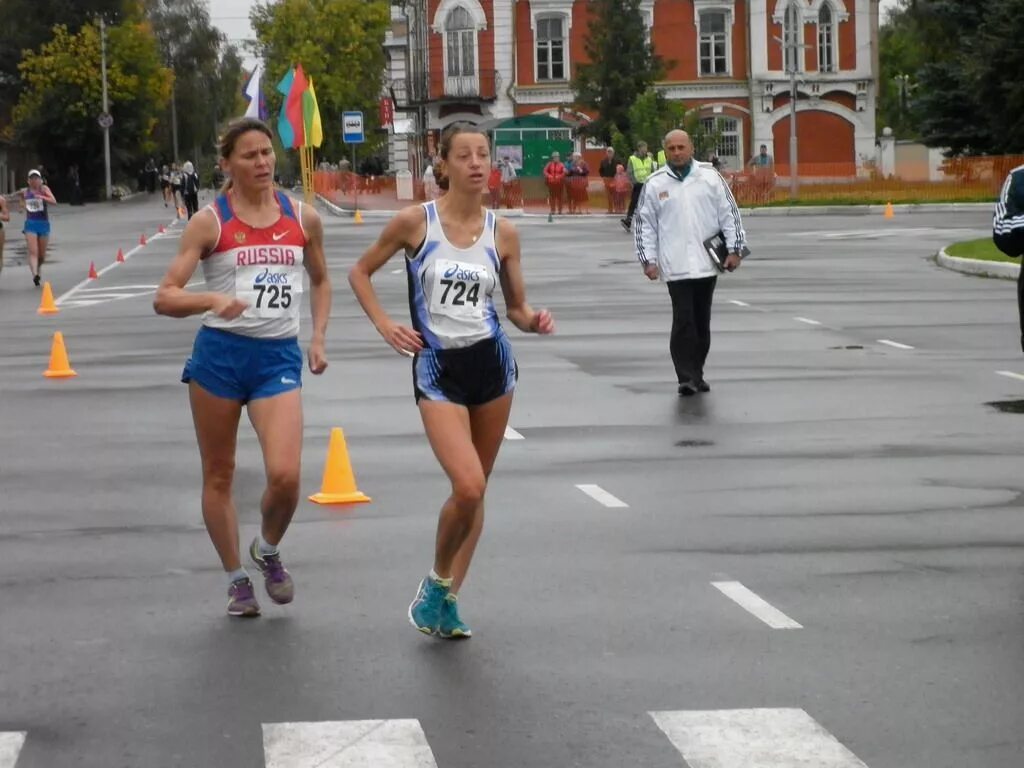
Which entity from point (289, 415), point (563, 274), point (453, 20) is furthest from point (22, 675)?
point (453, 20)

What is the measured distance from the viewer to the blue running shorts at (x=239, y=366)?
7805 millimetres

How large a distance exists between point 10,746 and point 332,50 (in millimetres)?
114665

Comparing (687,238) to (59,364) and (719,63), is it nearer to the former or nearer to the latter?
(59,364)

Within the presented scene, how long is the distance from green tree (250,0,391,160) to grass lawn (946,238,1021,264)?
83.8 m

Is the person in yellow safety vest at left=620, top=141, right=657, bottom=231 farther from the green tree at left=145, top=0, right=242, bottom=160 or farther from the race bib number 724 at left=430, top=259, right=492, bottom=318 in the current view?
the green tree at left=145, top=0, right=242, bottom=160

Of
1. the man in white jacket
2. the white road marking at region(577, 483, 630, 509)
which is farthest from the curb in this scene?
the white road marking at region(577, 483, 630, 509)

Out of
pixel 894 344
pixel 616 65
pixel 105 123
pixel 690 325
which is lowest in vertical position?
pixel 894 344

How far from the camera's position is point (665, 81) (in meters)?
82.1

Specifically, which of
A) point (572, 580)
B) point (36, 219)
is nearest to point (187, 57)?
point (36, 219)

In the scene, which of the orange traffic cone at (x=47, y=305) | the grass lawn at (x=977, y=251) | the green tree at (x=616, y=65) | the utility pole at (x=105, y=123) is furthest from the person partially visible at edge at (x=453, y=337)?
the utility pole at (x=105, y=123)

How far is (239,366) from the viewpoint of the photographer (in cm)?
780

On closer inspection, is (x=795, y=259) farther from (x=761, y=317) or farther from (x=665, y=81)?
(x=665, y=81)

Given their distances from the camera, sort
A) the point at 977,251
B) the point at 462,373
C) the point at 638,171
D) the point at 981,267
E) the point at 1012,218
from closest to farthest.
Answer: the point at 462,373 → the point at 1012,218 → the point at 981,267 → the point at 977,251 → the point at 638,171

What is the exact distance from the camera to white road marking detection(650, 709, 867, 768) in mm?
5918
